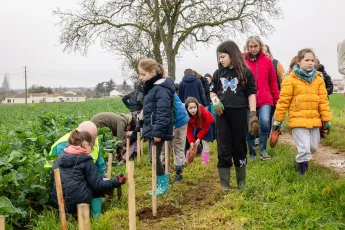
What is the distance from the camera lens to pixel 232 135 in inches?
181

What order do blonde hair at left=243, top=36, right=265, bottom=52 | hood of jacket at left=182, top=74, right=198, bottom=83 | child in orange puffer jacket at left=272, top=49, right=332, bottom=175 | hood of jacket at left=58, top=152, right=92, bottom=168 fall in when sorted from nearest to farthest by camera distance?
hood of jacket at left=58, top=152, right=92, bottom=168 < child in orange puffer jacket at left=272, top=49, right=332, bottom=175 < blonde hair at left=243, top=36, right=265, bottom=52 < hood of jacket at left=182, top=74, right=198, bottom=83

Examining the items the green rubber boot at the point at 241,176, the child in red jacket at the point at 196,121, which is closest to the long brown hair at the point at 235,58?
the green rubber boot at the point at 241,176

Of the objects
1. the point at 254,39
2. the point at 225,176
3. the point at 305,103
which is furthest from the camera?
the point at 254,39

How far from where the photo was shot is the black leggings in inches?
179

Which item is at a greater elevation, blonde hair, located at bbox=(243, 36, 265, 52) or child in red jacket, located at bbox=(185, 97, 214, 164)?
blonde hair, located at bbox=(243, 36, 265, 52)

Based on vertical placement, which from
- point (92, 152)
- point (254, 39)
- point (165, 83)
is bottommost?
point (92, 152)

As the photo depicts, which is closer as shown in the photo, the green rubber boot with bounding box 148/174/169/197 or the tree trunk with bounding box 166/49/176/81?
the green rubber boot with bounding box 148/174/169/197

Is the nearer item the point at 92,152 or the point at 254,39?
the point at 92,152

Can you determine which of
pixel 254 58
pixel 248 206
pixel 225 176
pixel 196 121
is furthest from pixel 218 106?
pixel 254 58

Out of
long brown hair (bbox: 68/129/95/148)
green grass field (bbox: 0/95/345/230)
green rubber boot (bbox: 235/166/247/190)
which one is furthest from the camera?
green rubber boot (bbox: 235/166/247/190)

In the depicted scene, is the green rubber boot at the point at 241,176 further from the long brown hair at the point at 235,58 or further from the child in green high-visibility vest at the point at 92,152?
the child in green high-visibility vest at the point at 92,152

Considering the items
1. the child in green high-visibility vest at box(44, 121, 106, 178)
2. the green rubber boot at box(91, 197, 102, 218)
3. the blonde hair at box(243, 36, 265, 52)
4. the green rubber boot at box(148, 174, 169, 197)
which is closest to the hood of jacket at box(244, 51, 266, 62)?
the blonde hair at box(243, 36, 265, 52)

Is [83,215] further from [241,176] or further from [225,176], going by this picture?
[241,176]

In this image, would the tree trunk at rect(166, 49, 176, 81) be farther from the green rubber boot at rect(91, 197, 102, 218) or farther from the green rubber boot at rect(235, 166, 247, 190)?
the green rubber boot at rect(91, 197, 102, 218)
